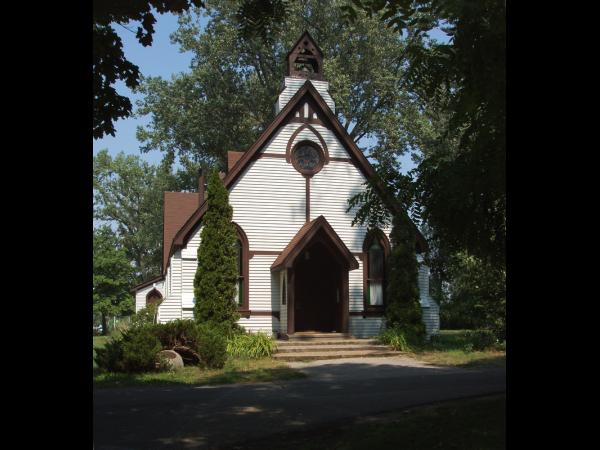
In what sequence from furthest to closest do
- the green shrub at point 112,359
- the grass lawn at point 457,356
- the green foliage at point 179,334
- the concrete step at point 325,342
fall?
the concrete step at point 325,342, the grass lawn at point 457,356, the green foliage at point 179,334, the green shrub at point 112,359

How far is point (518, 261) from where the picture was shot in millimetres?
1579

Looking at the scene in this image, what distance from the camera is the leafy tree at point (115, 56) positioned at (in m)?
6.77

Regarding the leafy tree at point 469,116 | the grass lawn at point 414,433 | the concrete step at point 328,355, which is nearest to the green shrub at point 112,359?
the concrete step at point 328,355

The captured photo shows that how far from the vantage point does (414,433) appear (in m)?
7.46

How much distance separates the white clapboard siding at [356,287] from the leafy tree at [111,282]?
24366 mm

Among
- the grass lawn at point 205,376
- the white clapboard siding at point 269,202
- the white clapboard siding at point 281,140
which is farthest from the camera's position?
the white clapboard siding at point 281,140

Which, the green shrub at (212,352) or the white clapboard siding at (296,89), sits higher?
the white clapboard siding at (296,89)

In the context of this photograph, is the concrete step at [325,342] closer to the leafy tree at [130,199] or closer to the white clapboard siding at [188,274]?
the white clapboard siding at [188,274]

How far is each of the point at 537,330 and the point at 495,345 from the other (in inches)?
785

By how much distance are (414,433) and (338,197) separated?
16.2 meters

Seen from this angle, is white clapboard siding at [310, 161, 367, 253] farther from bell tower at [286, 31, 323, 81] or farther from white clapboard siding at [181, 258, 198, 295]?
white clapboard siding at [181, 258, 198, 295]

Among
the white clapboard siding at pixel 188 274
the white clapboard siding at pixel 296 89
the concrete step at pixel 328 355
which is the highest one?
the white clapboard siding at pixel 296 89
